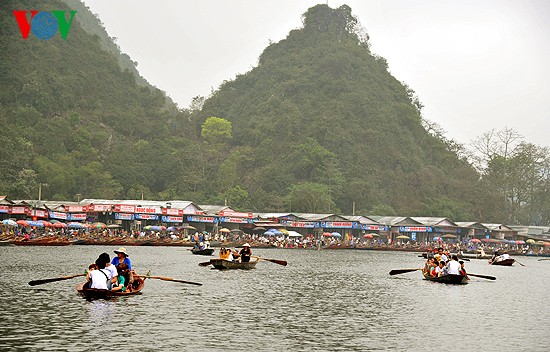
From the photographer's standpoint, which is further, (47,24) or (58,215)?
(47,24)

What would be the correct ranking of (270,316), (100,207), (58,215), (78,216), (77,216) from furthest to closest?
(100,207) < (78,216) < (77,216) < (58,215) < (270,316)

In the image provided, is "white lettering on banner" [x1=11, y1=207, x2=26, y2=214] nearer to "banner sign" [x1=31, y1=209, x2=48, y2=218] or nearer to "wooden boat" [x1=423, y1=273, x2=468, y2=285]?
"banner sign" [x1=31, y1=209, x2=48, y2=218]

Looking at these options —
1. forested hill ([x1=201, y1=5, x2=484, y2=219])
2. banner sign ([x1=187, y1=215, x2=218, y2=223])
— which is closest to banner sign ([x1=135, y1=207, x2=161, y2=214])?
banner sign ([x1=187, y1=215, x2=218, y2=223])

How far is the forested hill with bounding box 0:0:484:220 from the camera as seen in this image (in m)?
82.8

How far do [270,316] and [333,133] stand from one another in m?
85.8

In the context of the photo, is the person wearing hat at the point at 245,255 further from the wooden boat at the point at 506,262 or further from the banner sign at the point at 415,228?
the banner sign at the point at 415,228

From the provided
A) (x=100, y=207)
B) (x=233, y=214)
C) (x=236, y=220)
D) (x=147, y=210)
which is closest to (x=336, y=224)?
(x=236, y=220)

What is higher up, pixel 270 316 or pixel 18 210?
pixel 18 210

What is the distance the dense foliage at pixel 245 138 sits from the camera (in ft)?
272

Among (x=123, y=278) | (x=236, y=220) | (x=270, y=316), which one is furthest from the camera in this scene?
(x=236, y=220)

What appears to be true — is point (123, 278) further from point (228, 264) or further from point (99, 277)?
point (228, 264)

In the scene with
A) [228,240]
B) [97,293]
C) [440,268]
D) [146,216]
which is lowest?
[97,293]

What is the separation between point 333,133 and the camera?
104 m

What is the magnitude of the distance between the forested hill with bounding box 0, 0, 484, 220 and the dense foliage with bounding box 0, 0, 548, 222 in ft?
0.66
